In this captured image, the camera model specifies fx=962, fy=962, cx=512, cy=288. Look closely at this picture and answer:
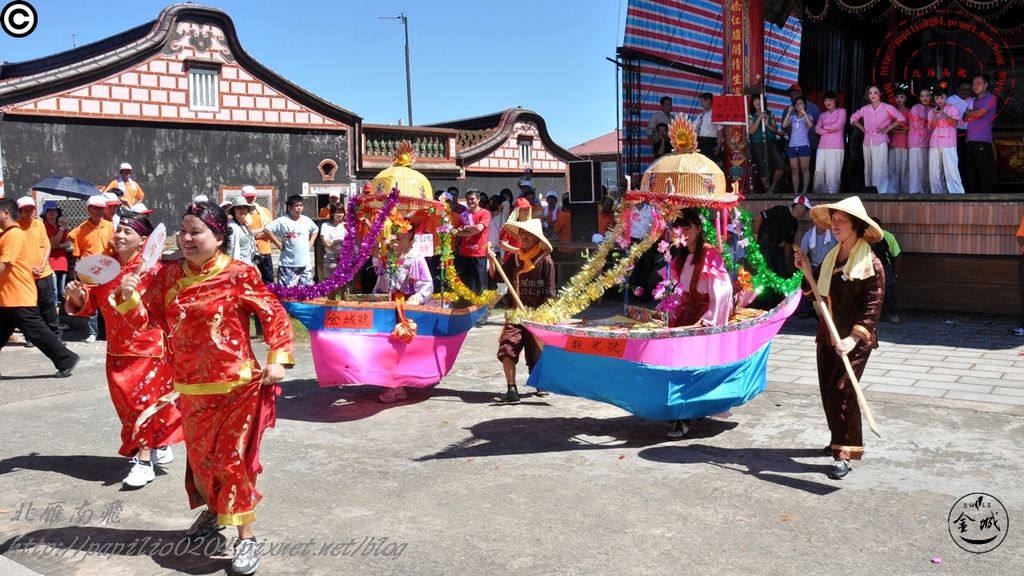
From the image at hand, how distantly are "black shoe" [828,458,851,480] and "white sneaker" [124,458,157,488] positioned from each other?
4.10 metres

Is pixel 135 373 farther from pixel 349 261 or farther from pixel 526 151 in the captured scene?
pixel 526 151

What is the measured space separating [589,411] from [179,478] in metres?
3.13

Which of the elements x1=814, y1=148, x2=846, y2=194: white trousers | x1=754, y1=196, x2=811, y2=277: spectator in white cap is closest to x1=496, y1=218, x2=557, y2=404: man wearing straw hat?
x1=754, y1=196, x2=811, y2=277: spectator in white cap

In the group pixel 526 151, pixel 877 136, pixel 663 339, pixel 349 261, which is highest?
pixel 526 151

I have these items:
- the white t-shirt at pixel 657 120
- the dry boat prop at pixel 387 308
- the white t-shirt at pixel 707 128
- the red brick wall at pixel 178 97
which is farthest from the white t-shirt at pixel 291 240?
the red brick wall at pixel 178 97

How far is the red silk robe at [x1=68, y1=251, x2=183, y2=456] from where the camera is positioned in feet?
19.2

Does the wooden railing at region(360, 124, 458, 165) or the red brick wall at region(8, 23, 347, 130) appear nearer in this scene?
the red brick wall at region(8, 23, 347, 130)

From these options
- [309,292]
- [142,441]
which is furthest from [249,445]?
[309,292]

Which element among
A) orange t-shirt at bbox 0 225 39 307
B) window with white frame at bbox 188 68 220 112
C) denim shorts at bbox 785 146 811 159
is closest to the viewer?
orange t-shirt at bbox 0 225 39 307

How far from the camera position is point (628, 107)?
16.6 metres

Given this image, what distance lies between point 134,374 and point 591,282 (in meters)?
3.14

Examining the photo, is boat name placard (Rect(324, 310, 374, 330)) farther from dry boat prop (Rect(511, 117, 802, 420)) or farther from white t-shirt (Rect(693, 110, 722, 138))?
white t-shirt (Rect(693, 110, 722, 138))

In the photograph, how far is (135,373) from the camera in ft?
19.7

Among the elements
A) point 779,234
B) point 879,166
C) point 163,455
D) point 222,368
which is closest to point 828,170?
point 879,166
